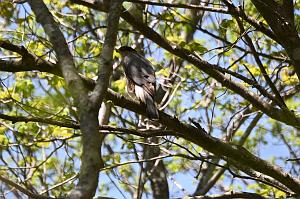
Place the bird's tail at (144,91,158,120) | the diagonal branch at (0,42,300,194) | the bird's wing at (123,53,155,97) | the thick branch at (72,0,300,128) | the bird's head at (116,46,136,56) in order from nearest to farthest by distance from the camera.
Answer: the diagonal branch at (0,42,300,194)
the bird's tail at (144,91,158,120)
the thick branch at (72,0,300,128)
the bird's wing at (123,53,155,97)
the bird's head at (116,46,136,56)

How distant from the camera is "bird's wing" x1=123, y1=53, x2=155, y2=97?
19.6 ft

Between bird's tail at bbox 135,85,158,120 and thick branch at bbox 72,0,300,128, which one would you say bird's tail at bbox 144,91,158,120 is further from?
thick branch at bbox 72,0,300,128

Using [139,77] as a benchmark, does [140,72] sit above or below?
above

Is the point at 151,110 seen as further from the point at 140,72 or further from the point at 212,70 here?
the point at 140,72

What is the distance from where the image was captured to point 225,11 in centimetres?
488

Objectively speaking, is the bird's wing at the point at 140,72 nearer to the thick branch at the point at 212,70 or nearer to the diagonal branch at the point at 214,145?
the thick branch at the point at 212,70

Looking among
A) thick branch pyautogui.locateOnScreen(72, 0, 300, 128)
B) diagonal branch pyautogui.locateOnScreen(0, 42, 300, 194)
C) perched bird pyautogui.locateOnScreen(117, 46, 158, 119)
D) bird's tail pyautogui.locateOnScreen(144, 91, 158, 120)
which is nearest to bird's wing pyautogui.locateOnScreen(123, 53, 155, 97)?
perched bird pyautogui.locateOnScreen(117, 46, 158, 119)

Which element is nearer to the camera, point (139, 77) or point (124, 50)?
point (139, 77)

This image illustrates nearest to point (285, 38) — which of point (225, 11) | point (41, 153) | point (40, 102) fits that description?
point (225, 11)

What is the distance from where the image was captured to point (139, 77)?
6.16 meters

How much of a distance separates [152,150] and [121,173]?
4.16 ft

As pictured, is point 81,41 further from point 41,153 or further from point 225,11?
point 225,11

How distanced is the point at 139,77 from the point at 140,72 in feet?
0.60

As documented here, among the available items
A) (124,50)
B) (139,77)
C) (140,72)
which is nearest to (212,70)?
(139,77)
